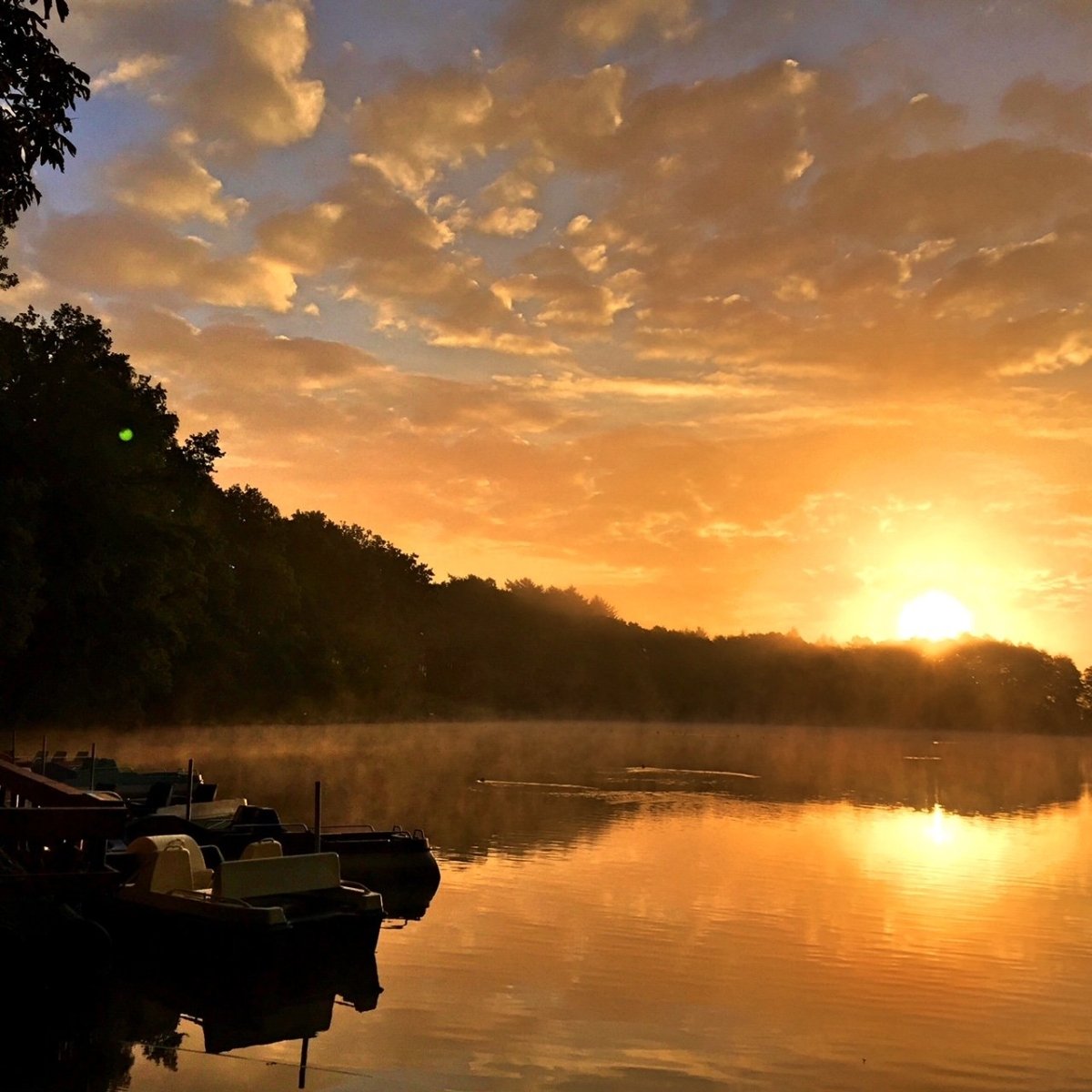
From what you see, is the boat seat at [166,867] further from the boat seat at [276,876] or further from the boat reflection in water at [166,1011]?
the boat reflection in water at [166,1011]

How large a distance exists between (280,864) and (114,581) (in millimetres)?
43322

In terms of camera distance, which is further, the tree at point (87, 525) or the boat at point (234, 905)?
the tree at point (87, 525)

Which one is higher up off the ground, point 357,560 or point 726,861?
point 357,560

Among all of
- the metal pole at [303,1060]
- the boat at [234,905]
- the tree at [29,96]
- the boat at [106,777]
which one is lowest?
the metal pole at [303,1060]

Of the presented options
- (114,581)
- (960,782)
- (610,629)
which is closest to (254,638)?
(114,581)

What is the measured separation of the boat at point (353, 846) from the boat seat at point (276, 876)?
5639 millimetres

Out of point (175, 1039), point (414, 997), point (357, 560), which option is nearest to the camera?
point (175, 1039)

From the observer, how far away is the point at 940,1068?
1429cm

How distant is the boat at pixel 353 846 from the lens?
24.8 m

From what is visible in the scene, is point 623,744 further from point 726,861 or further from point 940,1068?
point 940,1068

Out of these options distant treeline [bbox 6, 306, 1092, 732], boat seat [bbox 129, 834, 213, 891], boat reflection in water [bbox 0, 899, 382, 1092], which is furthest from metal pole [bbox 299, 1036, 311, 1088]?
distant treeline [bbox 6, 306, 1092, 732]

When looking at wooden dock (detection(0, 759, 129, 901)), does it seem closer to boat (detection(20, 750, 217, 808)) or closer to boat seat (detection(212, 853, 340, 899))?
boat seat (detection(212, 853, 340, 899))

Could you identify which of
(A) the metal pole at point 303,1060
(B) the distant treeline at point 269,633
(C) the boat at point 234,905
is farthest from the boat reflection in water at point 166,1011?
(B) the distant treeline at point 269,633

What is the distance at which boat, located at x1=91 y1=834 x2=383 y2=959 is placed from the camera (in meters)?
16.7
